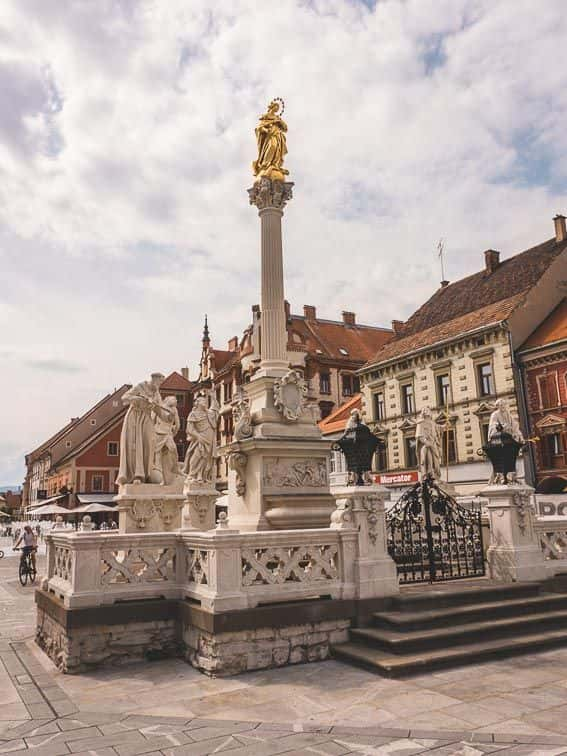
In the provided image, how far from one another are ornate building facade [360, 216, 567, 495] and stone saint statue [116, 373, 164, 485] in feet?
80.4

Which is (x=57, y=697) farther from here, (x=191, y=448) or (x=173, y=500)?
(x=191, y=448)

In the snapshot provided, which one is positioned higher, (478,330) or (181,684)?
(478,330)

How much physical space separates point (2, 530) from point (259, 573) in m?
47.6

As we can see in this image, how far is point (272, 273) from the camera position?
14977 millimetres

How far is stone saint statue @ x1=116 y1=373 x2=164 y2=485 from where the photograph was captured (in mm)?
12883

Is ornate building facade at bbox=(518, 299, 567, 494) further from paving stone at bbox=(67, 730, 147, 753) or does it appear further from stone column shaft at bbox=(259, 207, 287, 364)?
paving stone at bbox=(67, 730, 147, 753)

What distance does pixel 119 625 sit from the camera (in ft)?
26.3

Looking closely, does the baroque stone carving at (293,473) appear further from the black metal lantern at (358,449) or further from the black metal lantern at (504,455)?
the black metal lantern at (504,455)

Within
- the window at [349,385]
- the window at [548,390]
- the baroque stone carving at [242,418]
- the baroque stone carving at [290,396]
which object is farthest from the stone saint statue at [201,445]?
the window at [349,385]

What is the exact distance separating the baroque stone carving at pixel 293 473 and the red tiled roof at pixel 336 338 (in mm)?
39280

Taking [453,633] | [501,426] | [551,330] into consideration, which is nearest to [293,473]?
[501,426]

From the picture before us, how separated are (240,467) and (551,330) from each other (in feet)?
84.3

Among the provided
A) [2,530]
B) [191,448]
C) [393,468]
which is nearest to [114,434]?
[2,530]

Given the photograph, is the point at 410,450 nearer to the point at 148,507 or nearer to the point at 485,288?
the point at 485,288
